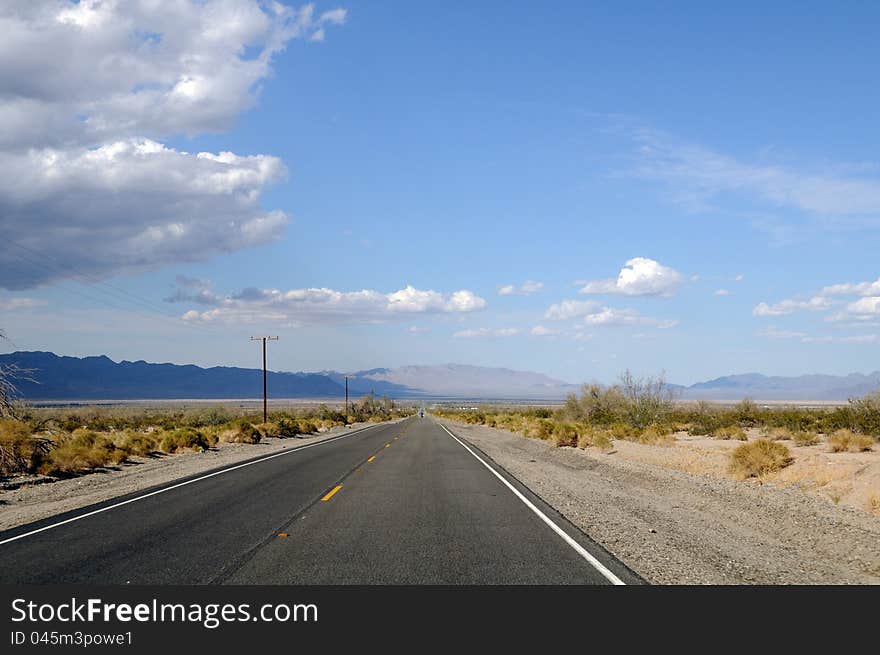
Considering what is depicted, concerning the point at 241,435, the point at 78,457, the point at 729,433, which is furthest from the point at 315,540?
the point at 729,433

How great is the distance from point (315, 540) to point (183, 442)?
25.5 m

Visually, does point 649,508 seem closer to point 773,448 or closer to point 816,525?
point 816,525

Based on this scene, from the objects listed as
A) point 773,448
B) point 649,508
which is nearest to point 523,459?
point 773,448

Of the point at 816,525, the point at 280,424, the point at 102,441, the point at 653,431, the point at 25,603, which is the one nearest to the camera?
→ the point at 25,603

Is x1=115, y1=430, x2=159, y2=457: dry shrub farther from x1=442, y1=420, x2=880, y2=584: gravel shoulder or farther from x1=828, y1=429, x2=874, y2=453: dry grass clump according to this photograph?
x1=828, y1=429, x2=874, y2=453: dry grass clump

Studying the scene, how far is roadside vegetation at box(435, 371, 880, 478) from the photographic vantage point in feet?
72.3

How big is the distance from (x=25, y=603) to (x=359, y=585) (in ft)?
10.6

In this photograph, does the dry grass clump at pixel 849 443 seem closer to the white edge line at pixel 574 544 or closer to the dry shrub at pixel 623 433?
the dry shrub at pixel 623 433

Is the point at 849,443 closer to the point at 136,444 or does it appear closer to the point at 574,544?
the point at 574,544

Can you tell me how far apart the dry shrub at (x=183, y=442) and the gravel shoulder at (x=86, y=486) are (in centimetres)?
323

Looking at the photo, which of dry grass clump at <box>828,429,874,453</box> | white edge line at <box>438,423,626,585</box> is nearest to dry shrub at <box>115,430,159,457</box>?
white edge line at <box>438,423,626,585</box>

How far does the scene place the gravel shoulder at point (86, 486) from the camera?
45.1 ft

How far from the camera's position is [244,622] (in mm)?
6367

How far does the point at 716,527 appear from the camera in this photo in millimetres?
12258
